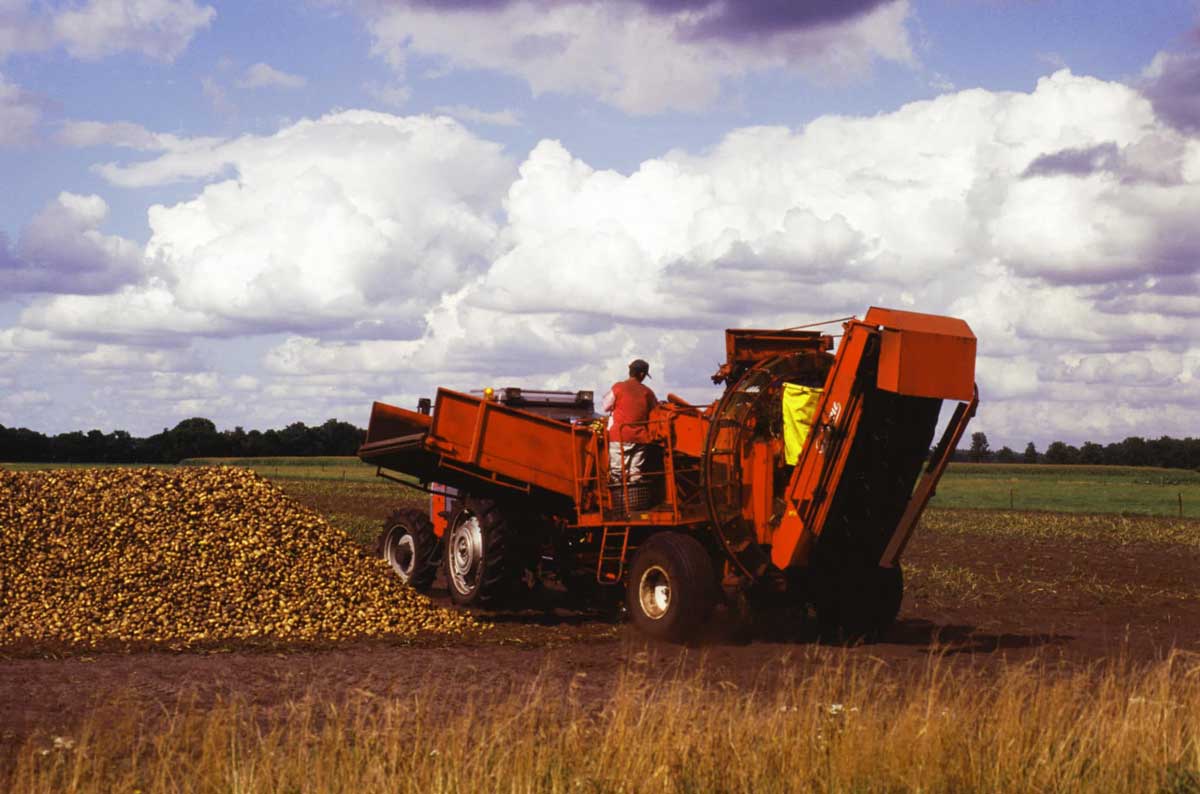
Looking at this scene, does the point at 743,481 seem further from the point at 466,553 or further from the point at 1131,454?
the point at 1131,454

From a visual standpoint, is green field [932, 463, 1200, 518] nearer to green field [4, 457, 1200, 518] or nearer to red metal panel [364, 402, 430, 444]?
green field [4, 457, 1200, 518]

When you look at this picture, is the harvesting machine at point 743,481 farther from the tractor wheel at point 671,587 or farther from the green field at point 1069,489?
the green field at point 1069,489

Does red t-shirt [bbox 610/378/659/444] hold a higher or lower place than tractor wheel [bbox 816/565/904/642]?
higher

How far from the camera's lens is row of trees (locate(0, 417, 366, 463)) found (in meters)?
91.1

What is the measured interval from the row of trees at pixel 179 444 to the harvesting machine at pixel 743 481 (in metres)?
71.2

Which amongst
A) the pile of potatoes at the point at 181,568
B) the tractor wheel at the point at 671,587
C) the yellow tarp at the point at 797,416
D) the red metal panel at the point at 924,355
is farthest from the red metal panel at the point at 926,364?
the pile of potatoes at the point at 181,568

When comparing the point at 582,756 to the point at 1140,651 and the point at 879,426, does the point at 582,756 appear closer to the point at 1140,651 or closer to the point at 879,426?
the point at 879,426

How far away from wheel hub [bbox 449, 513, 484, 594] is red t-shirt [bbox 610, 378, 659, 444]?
234 cm

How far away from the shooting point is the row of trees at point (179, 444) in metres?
91.1

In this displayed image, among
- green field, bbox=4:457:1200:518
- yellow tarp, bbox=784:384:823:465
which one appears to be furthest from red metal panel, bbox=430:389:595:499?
green field, bbox=4:457:1200:518

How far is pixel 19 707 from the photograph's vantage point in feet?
32.4

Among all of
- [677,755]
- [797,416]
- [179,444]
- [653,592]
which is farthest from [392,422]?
[179,444]

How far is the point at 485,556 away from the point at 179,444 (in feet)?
279

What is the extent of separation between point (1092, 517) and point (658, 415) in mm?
31287
